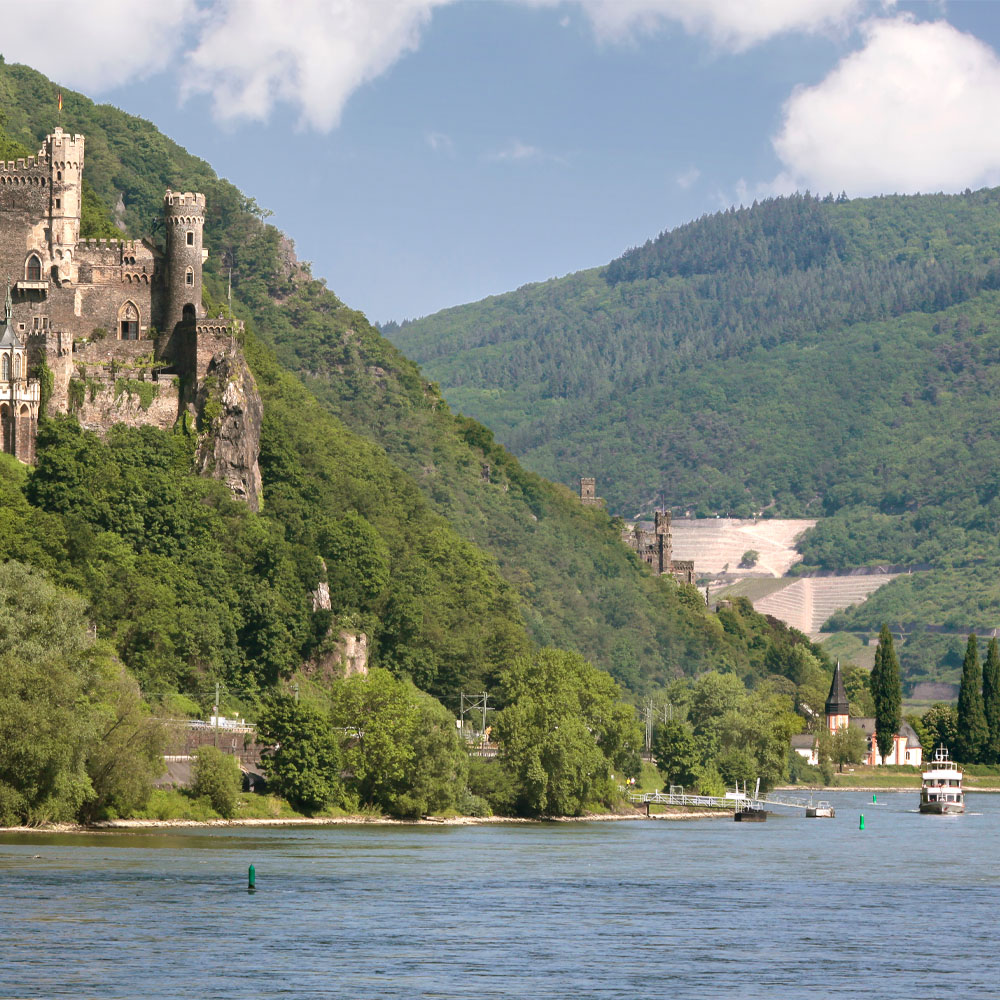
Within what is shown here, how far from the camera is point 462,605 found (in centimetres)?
17512

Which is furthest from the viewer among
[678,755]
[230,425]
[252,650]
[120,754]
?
[678,755]

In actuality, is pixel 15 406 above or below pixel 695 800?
above

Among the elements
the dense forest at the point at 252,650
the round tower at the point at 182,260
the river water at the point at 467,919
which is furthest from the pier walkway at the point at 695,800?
the round tower at the point at 182,260

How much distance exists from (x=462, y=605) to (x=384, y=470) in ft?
57.9

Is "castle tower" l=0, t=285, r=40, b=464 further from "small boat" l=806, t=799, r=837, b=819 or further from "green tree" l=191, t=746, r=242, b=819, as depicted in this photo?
"small boat" l=806, t=799, r=837, b=819

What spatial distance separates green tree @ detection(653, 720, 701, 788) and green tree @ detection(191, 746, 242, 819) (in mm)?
61429

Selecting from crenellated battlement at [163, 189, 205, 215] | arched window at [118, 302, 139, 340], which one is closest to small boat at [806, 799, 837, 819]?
arched window at [118, 302, 139, 340]

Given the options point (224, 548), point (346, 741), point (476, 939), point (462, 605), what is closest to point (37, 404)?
point (224, 548)

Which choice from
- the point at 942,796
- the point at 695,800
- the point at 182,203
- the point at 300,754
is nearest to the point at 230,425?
the point at 182,203

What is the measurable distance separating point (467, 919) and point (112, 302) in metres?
75.0

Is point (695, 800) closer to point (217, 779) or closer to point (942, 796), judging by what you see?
point (942, 796)

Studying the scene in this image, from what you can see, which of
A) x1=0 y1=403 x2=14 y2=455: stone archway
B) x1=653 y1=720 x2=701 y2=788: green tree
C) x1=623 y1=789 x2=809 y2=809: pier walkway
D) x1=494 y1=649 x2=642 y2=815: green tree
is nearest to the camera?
x1=0 y1=403 x2=14 y2=455: stone archway

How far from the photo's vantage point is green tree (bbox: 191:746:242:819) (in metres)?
116

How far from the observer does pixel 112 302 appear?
145 metres
